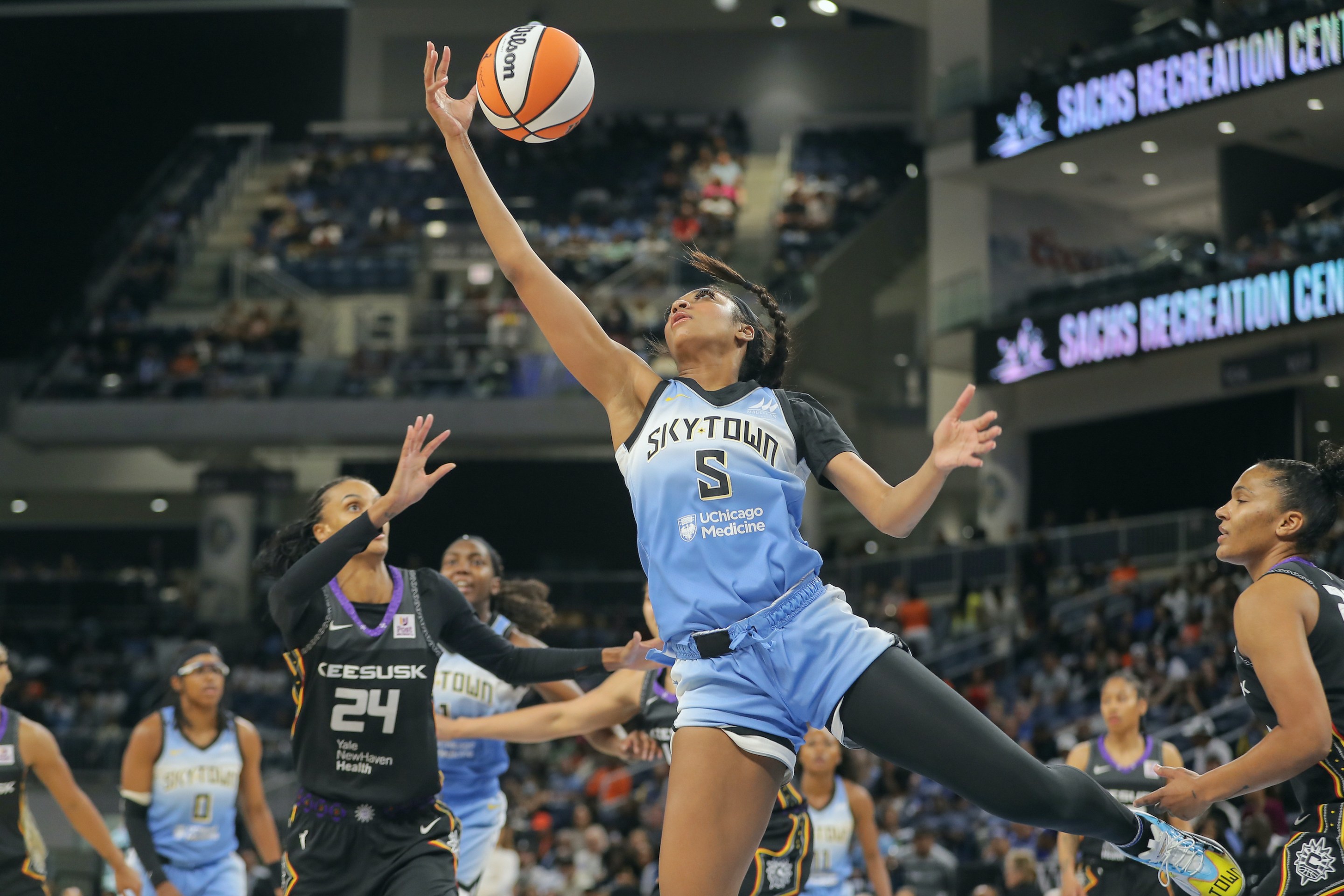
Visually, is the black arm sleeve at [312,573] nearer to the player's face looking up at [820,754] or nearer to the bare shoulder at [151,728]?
the bare shoulder at [151,728]

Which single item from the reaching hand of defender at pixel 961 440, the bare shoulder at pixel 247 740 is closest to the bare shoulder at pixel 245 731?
the bare shoulder at pixel 247 740

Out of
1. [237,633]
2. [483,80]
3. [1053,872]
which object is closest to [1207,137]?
[1053,872]

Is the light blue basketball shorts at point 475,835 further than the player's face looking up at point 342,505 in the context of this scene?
Yes

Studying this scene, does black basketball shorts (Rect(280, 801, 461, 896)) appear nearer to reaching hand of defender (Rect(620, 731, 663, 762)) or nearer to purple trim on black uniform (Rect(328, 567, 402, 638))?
purple trim on black uniform (Rect(328, 567, 402, 638))

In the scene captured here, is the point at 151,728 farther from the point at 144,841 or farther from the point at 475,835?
the point at 475,835

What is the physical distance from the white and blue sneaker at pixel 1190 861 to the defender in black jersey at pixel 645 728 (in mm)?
2167

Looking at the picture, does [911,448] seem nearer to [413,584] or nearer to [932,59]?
[932,59]

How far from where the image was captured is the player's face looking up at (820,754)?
9039mm

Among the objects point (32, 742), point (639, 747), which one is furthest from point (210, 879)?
point (639, 747)

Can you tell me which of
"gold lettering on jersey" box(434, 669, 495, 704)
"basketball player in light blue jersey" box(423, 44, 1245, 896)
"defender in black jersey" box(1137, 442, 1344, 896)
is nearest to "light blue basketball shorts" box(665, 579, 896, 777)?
"basketball player in light blue jersey" box(423, 44, 1245, 896)

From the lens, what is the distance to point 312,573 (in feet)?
17.2

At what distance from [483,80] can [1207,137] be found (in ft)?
71.7

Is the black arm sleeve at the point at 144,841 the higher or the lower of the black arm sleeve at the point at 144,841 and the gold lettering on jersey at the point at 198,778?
the lower

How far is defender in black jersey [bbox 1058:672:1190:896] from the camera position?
26.7 feet
